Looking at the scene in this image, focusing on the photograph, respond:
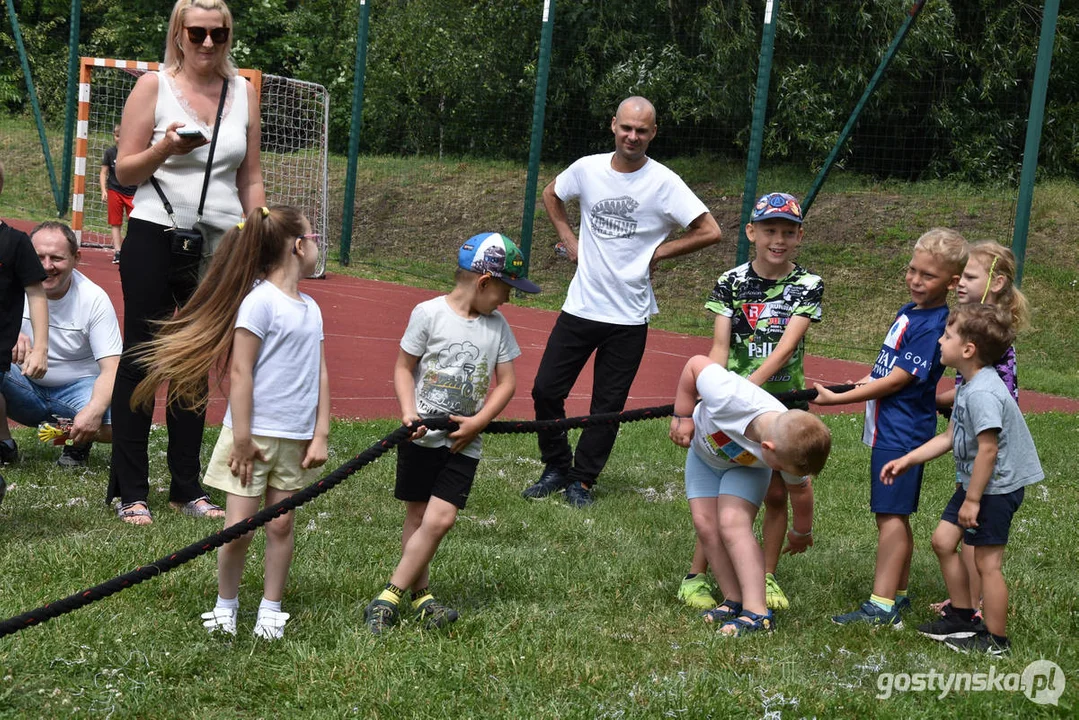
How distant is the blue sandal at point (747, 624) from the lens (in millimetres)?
4363

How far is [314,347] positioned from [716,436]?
152 centimetres

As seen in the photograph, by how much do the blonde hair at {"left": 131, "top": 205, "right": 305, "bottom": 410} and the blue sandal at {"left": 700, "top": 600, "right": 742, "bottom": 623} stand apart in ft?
6.58

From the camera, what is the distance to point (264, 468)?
410 centimetres

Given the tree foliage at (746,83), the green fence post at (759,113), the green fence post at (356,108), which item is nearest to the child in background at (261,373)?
the green fence post at (759,113)

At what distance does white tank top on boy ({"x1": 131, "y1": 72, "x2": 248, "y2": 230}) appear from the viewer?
518cm

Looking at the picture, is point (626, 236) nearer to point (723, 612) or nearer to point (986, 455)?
point (723, 612)

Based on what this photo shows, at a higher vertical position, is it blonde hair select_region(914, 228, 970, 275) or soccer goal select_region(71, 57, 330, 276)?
blonde hair select_region(914, 228, 970, 275)

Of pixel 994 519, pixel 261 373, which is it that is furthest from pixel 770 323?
pixel 261 373

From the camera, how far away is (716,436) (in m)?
4.55

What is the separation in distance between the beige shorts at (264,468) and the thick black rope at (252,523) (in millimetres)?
184

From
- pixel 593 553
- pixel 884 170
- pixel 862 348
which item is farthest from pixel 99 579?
pixel 884 170

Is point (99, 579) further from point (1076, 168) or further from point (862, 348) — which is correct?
point (1076, 168)

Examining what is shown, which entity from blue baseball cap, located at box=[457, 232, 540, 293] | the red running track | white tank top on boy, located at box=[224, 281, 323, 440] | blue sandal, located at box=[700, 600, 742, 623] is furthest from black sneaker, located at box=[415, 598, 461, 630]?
the red running track

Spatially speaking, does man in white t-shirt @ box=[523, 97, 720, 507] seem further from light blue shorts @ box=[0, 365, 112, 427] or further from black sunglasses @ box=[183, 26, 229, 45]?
light blue shorts @ box=[0, 365, 112, 427]
